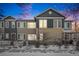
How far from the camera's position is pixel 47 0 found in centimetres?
235

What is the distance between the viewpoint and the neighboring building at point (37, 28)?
2.33 metres

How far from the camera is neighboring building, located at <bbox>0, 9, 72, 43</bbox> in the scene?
233 centimetres

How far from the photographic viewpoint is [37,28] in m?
2.35

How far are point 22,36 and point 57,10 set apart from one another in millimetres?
607

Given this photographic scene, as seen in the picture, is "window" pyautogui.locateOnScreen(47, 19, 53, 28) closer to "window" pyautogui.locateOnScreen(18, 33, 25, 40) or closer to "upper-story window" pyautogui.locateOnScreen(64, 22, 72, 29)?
"upper-story window" pyautogui.locateOnScreen(64, 22, 72, 29)

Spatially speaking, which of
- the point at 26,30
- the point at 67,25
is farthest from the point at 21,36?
the point at 67,25

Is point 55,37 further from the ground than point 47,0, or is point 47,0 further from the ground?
point 47,0

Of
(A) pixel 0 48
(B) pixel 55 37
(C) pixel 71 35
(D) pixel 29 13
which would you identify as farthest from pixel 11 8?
(C) pixel 71 35

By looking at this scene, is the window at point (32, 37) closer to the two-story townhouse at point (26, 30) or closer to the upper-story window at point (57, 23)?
the two-story townhouse at point (26, 30)

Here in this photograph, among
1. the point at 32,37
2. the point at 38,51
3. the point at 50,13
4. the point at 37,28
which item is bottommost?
the point at 38,51

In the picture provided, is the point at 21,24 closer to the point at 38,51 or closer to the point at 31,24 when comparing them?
the point at 31,24

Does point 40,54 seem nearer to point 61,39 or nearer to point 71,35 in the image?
point 61,39

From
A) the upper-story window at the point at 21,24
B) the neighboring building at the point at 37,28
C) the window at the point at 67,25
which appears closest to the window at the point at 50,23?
the neighboring building at the point at 37,28

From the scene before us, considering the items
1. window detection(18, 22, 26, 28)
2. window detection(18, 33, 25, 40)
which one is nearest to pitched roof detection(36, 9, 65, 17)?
window detection(18, 22, 26, 28)
